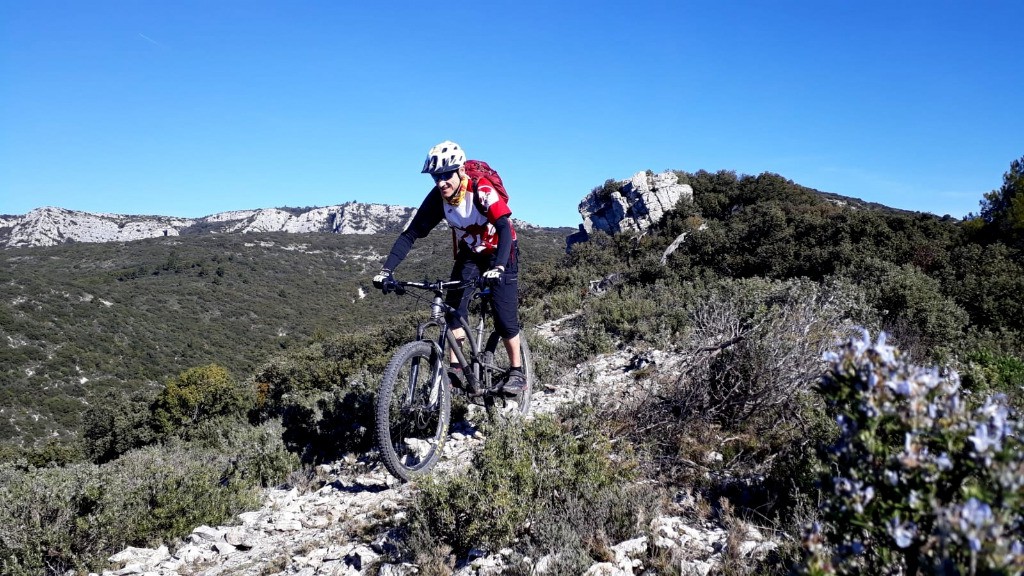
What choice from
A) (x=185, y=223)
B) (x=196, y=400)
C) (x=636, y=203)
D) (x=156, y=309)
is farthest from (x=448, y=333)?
(x=185, y=223)

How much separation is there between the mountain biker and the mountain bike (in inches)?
4.4

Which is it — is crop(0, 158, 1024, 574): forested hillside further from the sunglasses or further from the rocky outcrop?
the rocky outcrop

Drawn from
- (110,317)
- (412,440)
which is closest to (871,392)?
(412,440)

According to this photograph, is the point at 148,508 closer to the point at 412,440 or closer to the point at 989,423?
the point at 412,440

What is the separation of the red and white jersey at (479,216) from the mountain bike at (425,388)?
411 mm

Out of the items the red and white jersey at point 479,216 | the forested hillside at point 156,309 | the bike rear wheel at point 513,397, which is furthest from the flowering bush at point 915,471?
the forested hillside at point 156,309

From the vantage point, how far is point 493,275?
12.2 feet

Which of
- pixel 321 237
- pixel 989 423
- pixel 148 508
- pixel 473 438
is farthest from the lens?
pixel 321 237

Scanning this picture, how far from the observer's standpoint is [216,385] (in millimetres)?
22047

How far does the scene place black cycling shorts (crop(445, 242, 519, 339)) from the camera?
4.16m

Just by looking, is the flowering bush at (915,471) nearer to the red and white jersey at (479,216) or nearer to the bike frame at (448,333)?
the bike frame at (448,333)

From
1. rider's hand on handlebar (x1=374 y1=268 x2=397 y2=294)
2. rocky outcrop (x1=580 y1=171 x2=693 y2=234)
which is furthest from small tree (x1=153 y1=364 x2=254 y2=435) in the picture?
rider's hand on handlebar (x1=374 y1=268 x2=397 y2=294)

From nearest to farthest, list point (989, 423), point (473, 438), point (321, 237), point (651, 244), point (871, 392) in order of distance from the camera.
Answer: point (989, 423), point (871, 392), point (473, 438), point (651, 244), point (321, 237)

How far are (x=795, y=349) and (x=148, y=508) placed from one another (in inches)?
181
